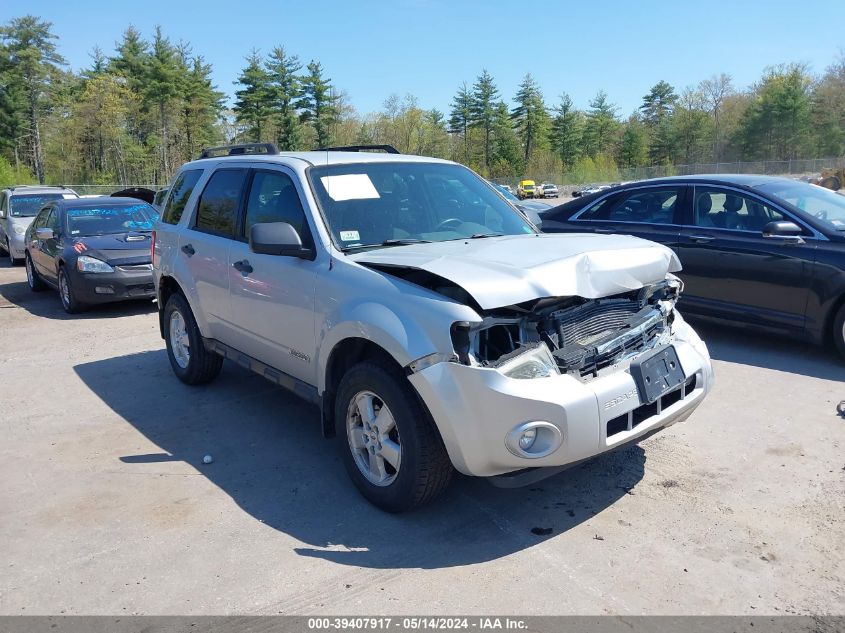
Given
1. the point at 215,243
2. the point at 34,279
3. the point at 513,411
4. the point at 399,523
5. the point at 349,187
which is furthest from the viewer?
the point at 34,279

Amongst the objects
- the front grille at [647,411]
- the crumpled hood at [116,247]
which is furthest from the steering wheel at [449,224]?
the crumpled hood at [116,247]

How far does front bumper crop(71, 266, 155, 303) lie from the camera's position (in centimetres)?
988

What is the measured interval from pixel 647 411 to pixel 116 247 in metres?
8.87

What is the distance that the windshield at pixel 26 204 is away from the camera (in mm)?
16734

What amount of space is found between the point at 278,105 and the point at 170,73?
387 inches

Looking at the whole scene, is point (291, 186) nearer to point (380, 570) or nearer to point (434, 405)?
point (434, 405)

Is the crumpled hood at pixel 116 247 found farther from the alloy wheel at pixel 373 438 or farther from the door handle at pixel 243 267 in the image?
the alloy wheel at pixel 373 438

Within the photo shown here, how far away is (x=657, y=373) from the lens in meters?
3.68

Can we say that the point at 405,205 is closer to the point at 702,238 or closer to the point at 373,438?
the point at 373,438

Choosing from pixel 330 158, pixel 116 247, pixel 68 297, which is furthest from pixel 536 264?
pixel 68 297

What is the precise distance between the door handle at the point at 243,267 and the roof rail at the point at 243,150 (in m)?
0.95

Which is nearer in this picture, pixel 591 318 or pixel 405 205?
pixel 591 318

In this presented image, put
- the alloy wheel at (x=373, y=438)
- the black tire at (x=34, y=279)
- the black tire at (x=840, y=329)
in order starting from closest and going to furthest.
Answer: the alloy wheel at (x=373, y=438) < the black tire at (x=840, y=329) < the black tire at (x=34, y=279)

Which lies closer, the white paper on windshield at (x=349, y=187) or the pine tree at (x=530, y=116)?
the white paper on windshield at (x=349, y=187)
